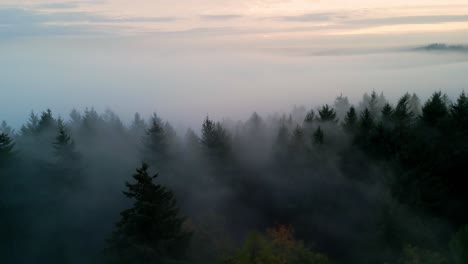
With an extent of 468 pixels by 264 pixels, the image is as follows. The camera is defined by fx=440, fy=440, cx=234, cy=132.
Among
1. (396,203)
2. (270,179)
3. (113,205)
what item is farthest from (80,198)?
(396,203)

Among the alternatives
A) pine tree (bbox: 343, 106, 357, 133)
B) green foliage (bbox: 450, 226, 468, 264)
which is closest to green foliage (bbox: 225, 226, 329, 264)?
green foliage (bbox: 450, 226, 468, 264)

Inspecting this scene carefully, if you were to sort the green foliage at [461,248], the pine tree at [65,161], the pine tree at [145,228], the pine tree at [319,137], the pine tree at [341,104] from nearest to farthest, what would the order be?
the green foliage at [461,248] → the pine tree at [145,228] → the pine tree at [65,161] → the pine tree at [319,137] → the pine tree at [341,104]

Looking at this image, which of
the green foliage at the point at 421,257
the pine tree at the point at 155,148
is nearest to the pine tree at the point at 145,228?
the green foliage at the point at 421,257

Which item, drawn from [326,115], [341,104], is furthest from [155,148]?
[341,104]

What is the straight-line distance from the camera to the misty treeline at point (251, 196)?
2547 cm

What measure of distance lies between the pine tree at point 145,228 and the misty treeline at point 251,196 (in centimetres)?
7

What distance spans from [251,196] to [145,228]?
85.9 feet

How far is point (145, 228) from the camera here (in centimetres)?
2492

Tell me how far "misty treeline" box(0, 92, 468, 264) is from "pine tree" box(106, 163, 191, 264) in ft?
0.23

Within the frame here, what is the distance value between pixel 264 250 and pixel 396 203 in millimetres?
15250

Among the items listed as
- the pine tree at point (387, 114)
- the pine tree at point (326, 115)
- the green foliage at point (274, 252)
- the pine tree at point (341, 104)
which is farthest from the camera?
the pine tree at point (341, 104)

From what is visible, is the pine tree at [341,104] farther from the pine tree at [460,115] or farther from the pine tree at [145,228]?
the pine tree at [145,228]

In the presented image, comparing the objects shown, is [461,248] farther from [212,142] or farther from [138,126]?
[138,126]

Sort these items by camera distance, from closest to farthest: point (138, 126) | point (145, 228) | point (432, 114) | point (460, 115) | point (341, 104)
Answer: point (145, 228), point (460, 115), point (432, 114), point (138, 126), point (341, 104)
